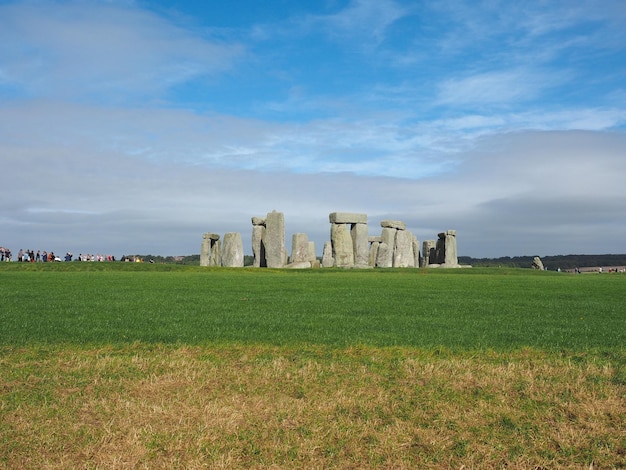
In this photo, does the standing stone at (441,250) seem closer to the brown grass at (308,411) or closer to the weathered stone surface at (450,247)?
the weathered stone surface at (450,247)

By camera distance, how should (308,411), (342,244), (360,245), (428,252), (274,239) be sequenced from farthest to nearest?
(428,252) < (360,245) < (342,244) < (274,239) < (308,411)

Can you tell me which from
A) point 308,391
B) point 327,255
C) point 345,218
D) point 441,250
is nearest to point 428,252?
point 441,250

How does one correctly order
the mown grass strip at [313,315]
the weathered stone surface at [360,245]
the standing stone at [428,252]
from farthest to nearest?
the standing stone at [428,252] < the weathered stone surface at [360,245] < the mown grass strip at [313,315]

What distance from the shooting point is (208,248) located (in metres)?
39.8

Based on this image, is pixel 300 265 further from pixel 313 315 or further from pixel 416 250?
pixel 313 315

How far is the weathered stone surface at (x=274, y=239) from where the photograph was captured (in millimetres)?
36219

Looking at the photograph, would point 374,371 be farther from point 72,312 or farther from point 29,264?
point 29,264

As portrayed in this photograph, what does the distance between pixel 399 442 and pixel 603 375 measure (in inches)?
137

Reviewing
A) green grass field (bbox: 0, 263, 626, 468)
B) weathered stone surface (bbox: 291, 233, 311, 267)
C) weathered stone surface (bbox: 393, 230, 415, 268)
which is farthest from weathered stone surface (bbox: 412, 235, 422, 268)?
green grass field (bbox: 0, 263, 626, 468)

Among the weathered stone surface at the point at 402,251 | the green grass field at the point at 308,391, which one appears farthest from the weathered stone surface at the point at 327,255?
the green grass field at the point at 308,391

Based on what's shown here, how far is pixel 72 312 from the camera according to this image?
41.3ft

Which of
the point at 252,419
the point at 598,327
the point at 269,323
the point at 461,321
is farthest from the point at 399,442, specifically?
the point at 598,327

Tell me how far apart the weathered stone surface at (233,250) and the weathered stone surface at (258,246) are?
1283mm

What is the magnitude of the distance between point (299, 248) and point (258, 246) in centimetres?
288
